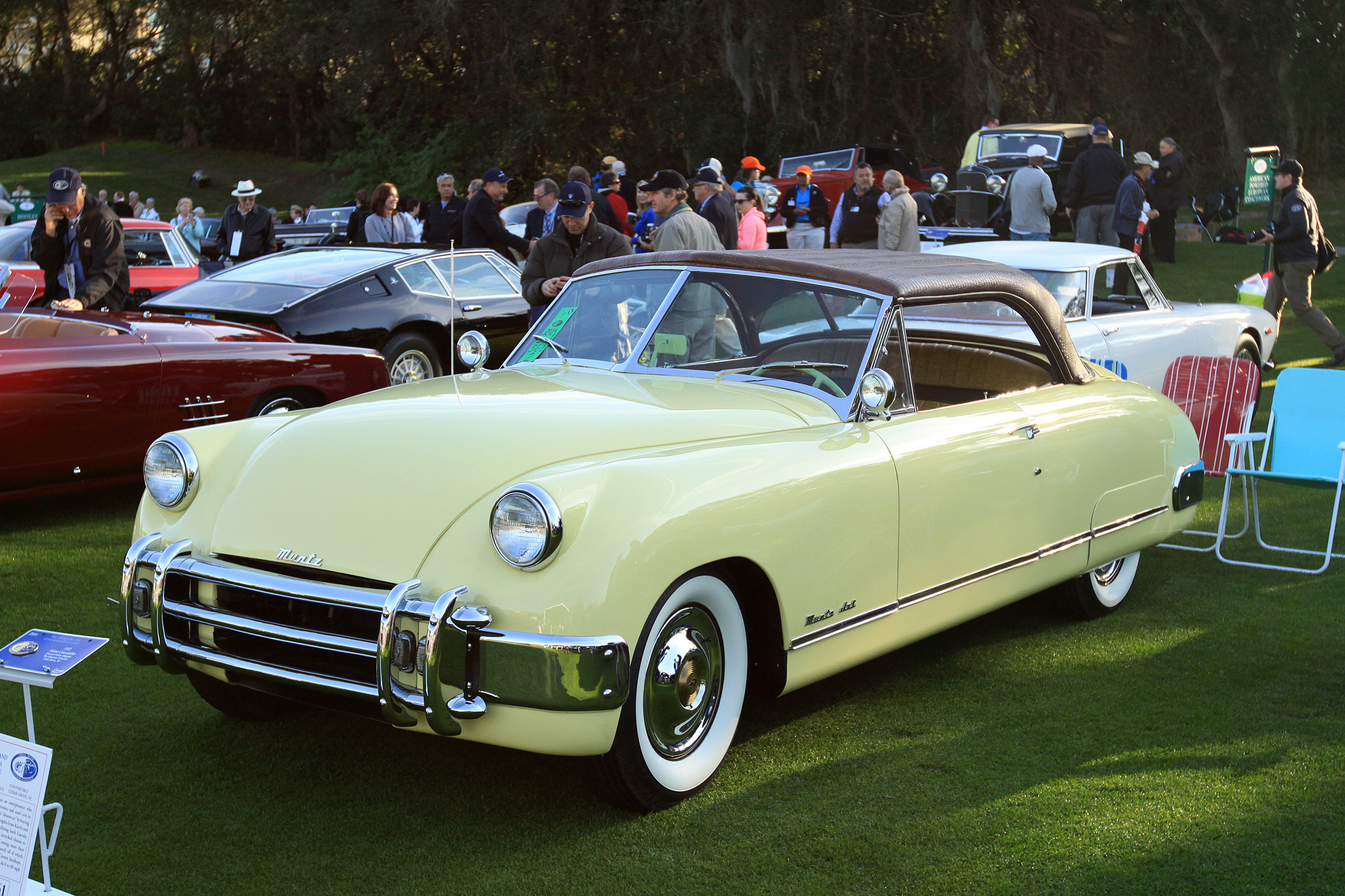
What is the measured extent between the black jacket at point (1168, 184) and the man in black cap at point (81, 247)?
14.9 meters

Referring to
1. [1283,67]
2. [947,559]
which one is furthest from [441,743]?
Answer: [1283,67]

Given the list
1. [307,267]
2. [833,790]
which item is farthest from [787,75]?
[833,790]

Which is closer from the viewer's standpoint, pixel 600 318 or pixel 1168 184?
pixel 600 318

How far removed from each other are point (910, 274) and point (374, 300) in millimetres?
5947

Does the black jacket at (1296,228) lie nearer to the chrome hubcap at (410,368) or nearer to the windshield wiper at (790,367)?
the chrome hubcap at (410,368)

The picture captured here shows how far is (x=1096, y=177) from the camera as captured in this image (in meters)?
15.2

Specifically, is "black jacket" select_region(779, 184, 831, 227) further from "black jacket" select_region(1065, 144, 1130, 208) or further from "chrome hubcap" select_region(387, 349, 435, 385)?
"chrome hubcap" select_region(387, 349, 435, 385)

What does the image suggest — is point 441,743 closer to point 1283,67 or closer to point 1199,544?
point 1199,544

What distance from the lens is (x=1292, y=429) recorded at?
22.5 feet

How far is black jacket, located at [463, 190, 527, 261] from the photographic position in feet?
39.1

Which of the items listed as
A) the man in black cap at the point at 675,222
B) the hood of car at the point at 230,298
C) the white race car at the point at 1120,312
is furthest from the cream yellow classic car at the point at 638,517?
the hood of car at the point at 230,298

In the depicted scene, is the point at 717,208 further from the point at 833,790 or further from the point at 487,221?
the point at 833,790

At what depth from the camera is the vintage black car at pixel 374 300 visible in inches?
364

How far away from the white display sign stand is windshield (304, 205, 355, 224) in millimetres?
23834
